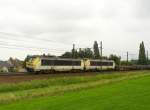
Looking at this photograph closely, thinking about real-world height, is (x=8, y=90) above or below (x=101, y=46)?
below

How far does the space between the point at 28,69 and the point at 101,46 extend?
28573mm

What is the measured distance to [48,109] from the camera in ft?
58.2

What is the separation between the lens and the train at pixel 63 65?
181 feet

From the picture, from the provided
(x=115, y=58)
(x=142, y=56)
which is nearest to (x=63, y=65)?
(x=115, y=58)

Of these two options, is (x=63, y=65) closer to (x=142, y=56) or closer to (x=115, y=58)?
(x=115, y=58)

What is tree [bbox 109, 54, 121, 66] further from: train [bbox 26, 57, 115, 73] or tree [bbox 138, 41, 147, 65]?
train [bbox 26, 57, 115, 73]

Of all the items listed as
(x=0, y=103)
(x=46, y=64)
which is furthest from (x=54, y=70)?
(x=0, y=103)

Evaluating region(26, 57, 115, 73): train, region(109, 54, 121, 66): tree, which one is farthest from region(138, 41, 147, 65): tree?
region(26, 57, 115, 73): train

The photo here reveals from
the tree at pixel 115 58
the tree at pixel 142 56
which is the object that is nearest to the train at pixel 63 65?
the tree at pixel 115 58

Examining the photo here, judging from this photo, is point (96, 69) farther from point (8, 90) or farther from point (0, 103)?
point (0, 103)

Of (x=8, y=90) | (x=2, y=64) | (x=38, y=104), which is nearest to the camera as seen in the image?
(x=38, y=104)

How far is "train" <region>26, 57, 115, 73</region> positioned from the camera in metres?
55.1

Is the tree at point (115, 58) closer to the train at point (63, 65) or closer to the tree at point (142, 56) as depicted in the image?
the tree at point (142, 56)

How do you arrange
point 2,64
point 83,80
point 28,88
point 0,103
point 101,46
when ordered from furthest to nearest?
point 2,64, point 101,46, point 83,80, point 28,88, point 0,103
